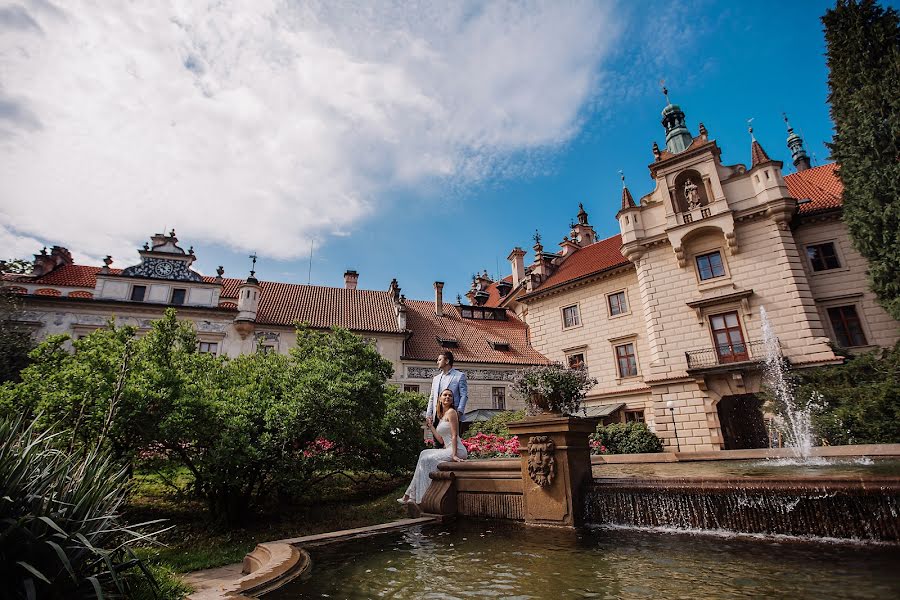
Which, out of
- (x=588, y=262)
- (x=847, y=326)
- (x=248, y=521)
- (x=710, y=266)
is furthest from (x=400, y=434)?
(x=847, y=326)

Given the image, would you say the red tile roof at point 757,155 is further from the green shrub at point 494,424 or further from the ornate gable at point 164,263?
the ornate gable at point 164,263

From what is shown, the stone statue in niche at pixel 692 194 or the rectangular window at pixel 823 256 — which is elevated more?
the stone statue in niche at pixel 692 194

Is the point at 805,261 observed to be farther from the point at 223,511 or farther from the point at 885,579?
the point at 223,511

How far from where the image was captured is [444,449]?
812cm

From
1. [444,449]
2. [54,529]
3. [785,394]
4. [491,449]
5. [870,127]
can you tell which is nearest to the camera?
[54,529]

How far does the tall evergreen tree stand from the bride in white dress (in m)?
21.0

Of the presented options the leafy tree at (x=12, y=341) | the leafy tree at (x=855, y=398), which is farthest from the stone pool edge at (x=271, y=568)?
A: the leafy tree at (x=12, y=341)

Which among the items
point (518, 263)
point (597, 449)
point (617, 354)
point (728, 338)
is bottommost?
point (597, 449)

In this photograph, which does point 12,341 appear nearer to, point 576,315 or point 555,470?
point 555,470

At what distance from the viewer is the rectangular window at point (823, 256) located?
72.3 ft

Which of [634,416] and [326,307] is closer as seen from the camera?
[634,416]

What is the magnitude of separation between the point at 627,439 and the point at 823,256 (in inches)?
568

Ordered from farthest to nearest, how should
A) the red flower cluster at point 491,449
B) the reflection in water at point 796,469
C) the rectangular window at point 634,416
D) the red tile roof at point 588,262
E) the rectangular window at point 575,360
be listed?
the red tile roof at point 588,262
the rectangular window at point 575,360
the rectangular window at point 634,416
the red flower cluster at point 491,449
the reflection in water at point 796,469

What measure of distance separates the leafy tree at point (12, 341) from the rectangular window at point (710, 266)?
34.5 m
